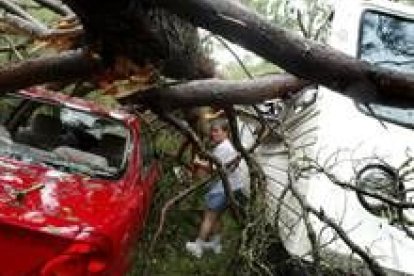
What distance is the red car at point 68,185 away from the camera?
4176mm

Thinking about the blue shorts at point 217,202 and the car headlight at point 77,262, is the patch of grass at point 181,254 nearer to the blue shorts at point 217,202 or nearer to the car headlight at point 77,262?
the blue shorts at point 217,202

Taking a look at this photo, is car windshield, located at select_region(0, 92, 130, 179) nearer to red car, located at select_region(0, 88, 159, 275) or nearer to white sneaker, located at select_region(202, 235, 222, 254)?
red car, located at select_region(0, 88, 159, 275)

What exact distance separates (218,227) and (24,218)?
13.2 ft

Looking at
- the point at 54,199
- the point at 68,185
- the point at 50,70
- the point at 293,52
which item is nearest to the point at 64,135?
the point at 68,185

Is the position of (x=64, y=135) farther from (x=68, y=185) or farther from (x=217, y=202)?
(x=217, y=202)

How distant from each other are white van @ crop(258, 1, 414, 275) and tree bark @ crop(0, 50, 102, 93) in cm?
158

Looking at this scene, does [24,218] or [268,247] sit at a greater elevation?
[24,218]

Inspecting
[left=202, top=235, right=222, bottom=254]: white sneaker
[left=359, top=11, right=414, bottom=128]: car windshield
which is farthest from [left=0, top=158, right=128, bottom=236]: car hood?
[left=202, top=235, right=222, bottom=254]: white sneaker

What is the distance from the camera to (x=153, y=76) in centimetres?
323

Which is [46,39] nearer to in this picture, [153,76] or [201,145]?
[153,76]

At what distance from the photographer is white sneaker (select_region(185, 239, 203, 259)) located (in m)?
7.54

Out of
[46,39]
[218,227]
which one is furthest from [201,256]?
[46,39]

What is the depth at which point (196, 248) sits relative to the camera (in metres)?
7.56

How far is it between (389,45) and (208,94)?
8.51ft
